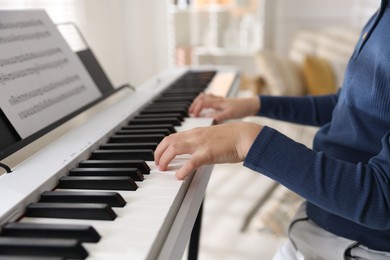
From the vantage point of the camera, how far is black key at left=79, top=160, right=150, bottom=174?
80 centimetres

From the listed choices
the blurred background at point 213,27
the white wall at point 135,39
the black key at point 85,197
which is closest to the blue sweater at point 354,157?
the black key at point 85,197

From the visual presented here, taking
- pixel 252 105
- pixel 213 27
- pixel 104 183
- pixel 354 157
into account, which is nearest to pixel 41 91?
pixel 104 183

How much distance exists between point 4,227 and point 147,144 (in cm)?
37

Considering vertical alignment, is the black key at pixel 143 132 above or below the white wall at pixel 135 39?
above

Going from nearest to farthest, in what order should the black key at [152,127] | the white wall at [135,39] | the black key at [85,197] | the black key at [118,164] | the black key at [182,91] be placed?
the black key at [85,197]
the black key at [118,164]
the black key at [152,127]
the black key at [182,91]
the white wall at [135,39]

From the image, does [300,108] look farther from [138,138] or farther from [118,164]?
[118,164]

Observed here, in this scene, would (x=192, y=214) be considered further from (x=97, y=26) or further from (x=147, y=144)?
(x=97, y=26)

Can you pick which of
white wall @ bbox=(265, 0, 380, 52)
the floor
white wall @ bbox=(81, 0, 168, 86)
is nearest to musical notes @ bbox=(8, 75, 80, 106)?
the floor

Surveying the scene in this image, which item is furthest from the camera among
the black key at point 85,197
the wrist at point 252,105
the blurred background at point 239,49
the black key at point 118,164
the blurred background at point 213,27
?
the blurred background at point 213,27

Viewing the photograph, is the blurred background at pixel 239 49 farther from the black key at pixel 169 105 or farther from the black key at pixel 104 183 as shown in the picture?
the black key at pixel 104 183

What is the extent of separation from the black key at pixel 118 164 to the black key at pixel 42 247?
0.88 feet

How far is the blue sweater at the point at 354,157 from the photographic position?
0.71 m

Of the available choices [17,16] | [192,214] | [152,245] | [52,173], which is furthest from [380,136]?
[17,16]

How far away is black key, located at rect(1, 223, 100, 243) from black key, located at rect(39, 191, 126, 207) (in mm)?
88
